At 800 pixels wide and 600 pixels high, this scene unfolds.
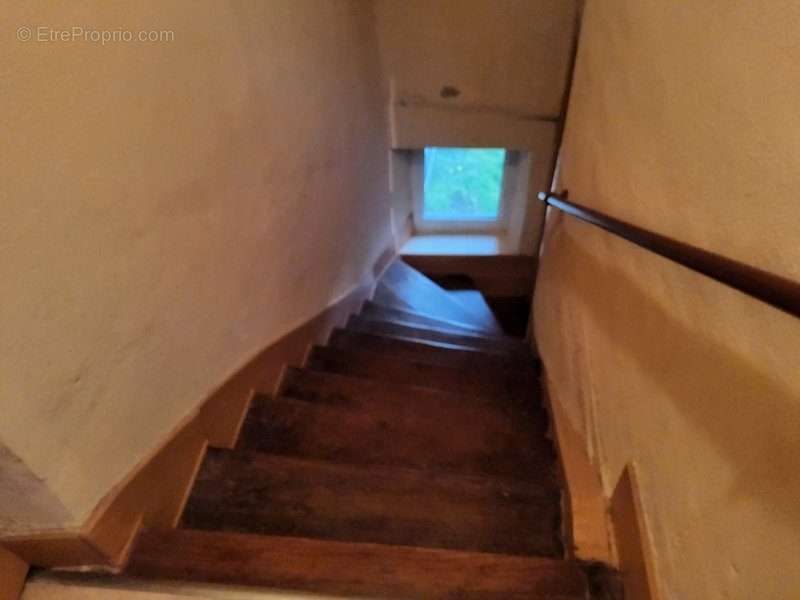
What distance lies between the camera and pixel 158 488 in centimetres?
110

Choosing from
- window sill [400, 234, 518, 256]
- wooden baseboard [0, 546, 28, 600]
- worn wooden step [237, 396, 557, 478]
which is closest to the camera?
wooden baseboard [0, 546, 28, 600]

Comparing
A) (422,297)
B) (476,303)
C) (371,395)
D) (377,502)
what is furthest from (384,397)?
(476,303)

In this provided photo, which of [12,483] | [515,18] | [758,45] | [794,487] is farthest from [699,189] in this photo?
[515,18]

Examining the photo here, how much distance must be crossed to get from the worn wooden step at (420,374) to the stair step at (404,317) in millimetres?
750

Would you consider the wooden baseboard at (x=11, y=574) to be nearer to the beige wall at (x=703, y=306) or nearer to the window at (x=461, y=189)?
the beige wall at (x=703, y=306)

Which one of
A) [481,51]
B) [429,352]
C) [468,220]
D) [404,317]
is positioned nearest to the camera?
[429,352]

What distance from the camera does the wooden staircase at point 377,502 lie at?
1010mm

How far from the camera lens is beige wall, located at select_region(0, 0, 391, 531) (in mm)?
734

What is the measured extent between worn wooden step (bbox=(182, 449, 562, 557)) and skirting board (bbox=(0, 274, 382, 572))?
59 millimetres

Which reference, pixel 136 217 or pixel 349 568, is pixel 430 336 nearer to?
pixel 349 568

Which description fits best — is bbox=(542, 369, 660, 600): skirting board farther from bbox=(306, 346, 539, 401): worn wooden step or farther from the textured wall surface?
the textured wall surface

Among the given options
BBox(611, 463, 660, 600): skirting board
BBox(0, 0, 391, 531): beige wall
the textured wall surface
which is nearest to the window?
the textured wall surface

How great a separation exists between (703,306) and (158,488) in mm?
999

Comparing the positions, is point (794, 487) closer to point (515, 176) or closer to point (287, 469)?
point (287, 469)
